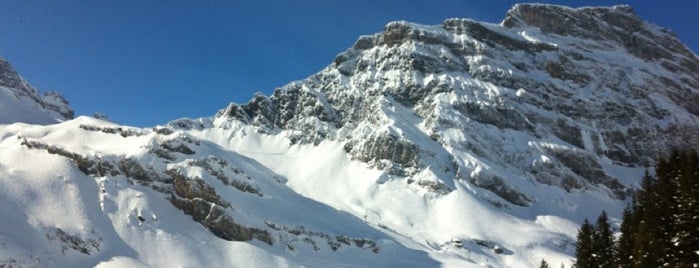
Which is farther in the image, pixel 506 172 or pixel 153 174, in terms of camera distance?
pixel 506 172

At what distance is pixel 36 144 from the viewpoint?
102 meters

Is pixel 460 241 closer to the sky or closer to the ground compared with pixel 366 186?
closer to the ground

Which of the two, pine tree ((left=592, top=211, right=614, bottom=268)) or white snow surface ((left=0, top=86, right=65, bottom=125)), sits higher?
white snow surface ((left=0, top=86, right=65, bottom=125))

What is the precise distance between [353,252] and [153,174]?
36615 millimetres

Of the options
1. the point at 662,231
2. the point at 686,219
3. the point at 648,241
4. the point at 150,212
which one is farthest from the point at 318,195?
the point at 686,219

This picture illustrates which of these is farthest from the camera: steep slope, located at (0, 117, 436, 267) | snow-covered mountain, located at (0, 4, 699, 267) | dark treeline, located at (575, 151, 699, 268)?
snow-covered mountain, located at (0, 4, 699, 267)

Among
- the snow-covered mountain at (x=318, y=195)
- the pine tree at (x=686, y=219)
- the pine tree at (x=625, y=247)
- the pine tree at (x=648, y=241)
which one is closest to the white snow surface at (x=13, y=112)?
the snow-covered mountain at (x=318, y=195)

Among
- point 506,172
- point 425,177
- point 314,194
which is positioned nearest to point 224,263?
point 314,194

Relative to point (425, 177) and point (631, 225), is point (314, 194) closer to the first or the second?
point (425, 177)

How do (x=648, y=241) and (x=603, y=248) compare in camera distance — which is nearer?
(x=648, y=241)

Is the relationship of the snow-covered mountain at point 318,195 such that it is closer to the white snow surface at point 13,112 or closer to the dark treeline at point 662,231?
the white snow surface at point 13,112

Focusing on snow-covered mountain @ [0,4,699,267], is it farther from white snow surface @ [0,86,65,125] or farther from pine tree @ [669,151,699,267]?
pine tree @ [669,151,699,267]

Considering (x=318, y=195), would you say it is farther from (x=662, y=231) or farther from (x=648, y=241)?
(x=648, y=241)

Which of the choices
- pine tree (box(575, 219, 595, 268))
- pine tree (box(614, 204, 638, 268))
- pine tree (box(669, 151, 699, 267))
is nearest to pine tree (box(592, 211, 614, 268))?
pine tree (box(575, 219, 595, 268))
